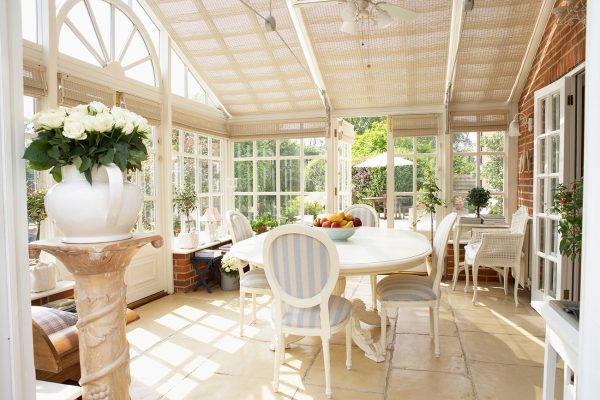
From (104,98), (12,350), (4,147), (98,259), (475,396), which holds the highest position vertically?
(104,98)

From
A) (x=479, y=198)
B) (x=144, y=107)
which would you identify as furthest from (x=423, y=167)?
(x=144, y=107)

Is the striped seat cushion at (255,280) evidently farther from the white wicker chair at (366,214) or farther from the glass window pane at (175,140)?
the glass window pane at (175,140)

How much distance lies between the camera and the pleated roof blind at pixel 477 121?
5.30m

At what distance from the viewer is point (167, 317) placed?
154 inches

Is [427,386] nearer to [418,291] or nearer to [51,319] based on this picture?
[418,291]

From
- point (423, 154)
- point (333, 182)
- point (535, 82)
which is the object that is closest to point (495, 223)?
point (423, 154)

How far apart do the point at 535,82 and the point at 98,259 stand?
4.65 m

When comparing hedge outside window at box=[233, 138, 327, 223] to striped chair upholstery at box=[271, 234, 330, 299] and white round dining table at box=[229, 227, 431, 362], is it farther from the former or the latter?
striped chair upholstery at box=[271, 234, 330, 299]

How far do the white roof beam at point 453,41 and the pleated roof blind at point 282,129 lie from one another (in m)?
1.59

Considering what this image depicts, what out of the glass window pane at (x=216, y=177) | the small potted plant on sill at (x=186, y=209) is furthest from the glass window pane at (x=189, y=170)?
the glass window pane at (x=216, y=177)

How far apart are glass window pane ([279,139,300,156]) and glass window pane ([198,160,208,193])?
42.4 inches

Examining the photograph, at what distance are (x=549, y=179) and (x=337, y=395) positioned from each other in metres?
2.80

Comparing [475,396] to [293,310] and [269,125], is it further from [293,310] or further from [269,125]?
[269,125]

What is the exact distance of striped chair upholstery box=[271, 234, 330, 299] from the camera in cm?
236
